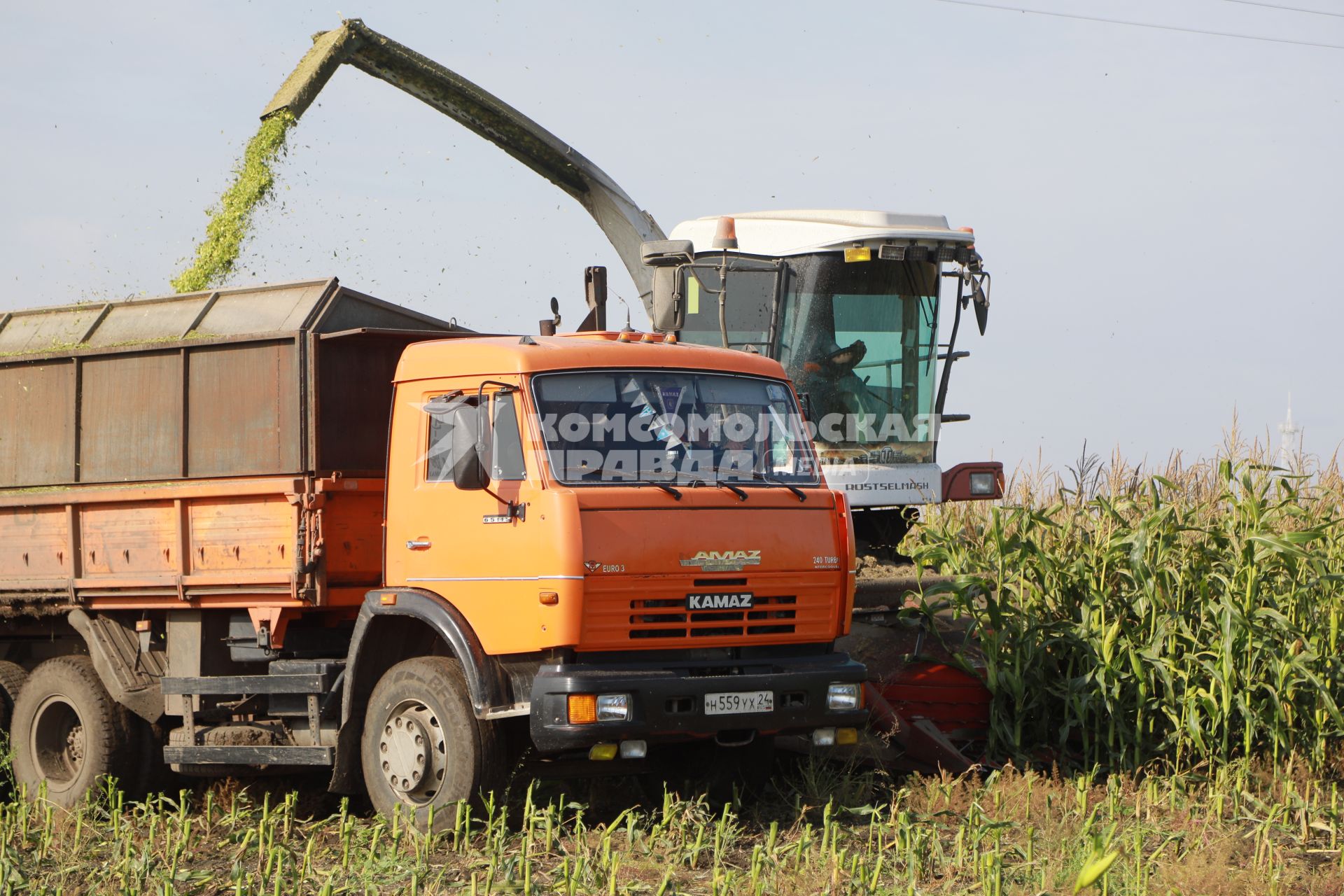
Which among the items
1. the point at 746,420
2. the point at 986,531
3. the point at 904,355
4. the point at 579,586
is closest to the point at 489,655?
the point at 579,586

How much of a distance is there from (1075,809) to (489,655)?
343 cm

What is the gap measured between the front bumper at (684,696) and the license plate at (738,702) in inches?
→ 0.8

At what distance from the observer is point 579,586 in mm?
7207

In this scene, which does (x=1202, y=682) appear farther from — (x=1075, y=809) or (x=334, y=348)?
(x=334, y=348)

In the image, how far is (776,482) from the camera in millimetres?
8117

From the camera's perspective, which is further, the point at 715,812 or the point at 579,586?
the point at 715,812

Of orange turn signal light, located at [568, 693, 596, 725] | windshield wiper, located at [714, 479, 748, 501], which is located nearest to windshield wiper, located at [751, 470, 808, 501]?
windshield wiper, located at [714, 479, 748, 501]

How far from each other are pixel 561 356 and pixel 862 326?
6.26 m

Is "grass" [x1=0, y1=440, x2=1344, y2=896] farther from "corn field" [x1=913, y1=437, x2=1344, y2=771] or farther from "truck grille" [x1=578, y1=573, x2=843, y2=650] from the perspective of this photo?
"truck grille" [x1=578, y1=573, x2=843, y2=650]

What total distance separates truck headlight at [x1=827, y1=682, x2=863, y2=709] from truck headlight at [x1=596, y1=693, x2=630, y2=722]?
1232 millimetres

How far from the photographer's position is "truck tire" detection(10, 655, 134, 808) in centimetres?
951

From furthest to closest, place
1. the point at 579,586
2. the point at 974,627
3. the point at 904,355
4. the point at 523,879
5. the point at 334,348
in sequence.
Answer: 1. the point at 904,355
2. the point at 974,627
3. the point at 334,348
4. the point at 579,586
5. the point at 523,879

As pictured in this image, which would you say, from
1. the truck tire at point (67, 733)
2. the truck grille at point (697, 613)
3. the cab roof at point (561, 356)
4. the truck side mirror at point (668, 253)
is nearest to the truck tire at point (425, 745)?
the truck grille at point (697, 613)

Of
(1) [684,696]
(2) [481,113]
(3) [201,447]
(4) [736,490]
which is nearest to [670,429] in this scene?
(4) [736,490]
